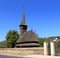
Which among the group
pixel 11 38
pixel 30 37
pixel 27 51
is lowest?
pixel 27 51

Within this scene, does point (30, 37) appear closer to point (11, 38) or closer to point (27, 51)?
point (27, 51)

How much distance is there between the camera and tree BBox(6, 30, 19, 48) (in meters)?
72.2

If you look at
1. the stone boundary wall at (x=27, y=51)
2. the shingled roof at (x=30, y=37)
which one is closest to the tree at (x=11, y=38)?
the shingled roof at (x=30, y=37)

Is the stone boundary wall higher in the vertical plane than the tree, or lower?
lower

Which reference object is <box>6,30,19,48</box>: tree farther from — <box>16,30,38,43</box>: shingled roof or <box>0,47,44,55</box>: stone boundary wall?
<box>0,47,44,55</box>: stone boundary wall

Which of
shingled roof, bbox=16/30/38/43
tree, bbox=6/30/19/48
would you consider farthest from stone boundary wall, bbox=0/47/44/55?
tree, bbox=6/30/19/48

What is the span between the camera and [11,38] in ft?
242

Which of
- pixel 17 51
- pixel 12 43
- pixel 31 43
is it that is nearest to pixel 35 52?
pixel 17 51

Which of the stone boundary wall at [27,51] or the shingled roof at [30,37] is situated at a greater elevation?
the shingled roof at [30,37]

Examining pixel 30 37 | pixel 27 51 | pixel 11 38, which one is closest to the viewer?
pixel 27 51

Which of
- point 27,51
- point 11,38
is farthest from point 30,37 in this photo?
point 11,38

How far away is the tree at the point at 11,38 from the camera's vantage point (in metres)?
72.2

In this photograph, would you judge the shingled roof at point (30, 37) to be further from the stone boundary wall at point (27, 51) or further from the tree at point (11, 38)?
the tree at point (11, 38)

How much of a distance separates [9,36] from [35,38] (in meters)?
25.5
